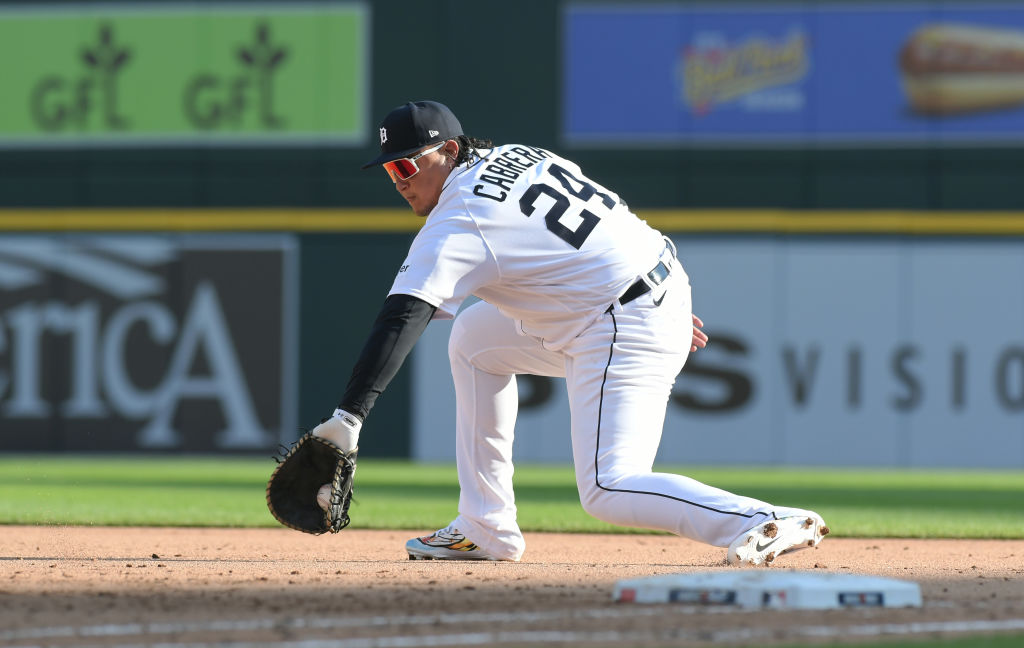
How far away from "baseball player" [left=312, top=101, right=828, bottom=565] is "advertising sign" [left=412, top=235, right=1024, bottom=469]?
862cm

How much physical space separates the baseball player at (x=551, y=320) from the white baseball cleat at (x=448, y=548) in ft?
0.07

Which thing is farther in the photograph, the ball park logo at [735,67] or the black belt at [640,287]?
the ball park logo at [735,67]

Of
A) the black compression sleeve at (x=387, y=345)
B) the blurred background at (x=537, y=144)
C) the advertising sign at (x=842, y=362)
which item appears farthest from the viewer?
the blurred background at (x=537, y=144)

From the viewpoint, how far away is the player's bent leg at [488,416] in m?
4.86

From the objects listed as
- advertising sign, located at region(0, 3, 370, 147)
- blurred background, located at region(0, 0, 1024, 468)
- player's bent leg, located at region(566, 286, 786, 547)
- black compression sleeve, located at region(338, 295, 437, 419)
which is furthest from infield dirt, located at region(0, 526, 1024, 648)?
advertising sign, located at region(0, 3, 370, 147)

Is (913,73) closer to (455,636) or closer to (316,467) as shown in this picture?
(316,467)

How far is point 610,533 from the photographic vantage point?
22.0ft

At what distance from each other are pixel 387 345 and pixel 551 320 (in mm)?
701

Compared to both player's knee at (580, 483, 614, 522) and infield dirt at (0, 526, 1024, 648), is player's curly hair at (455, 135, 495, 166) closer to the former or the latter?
player's knee at (580, 483, 614, 522)

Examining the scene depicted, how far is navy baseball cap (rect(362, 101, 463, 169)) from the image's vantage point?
4500mm

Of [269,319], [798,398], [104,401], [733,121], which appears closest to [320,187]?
[269,319]

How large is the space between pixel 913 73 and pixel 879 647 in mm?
11640

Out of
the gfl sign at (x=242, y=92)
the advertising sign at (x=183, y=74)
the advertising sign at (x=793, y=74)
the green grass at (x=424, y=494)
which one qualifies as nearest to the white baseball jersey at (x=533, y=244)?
the green grass at (x=424, y=494)

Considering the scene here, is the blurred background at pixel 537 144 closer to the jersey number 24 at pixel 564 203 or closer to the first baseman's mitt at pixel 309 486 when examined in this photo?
the jersey number 24 at pixel 564 203
